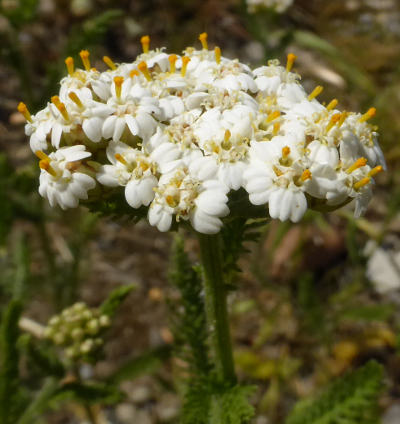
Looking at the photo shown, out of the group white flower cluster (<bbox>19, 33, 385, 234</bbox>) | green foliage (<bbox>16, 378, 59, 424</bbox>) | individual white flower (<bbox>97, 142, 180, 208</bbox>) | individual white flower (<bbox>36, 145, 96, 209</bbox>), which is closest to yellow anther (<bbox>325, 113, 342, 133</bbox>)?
white flower cluster (<bbox>19, 33, 385, 234</bbox>)

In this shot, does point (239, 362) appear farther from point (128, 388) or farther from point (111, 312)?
point (111, 312)

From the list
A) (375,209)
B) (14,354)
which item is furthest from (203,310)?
(375,209)

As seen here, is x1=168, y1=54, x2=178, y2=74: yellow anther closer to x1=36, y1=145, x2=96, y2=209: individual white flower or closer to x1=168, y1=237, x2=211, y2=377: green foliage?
x1=36, y1=145, x2=96, y2=209: individual white flower

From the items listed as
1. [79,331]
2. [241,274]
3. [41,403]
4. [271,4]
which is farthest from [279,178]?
[271,4]

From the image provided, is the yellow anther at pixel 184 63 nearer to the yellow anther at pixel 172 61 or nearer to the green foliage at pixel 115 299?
the yellow anther at pixel 172 61

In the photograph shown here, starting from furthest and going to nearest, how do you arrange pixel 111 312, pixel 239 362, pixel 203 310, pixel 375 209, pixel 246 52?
1. pixel 246 52
2. pixel 375 209
3. pixel 239 362
4. pixel 111 312
5. pixel 203 310

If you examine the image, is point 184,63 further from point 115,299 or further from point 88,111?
point 115,299
